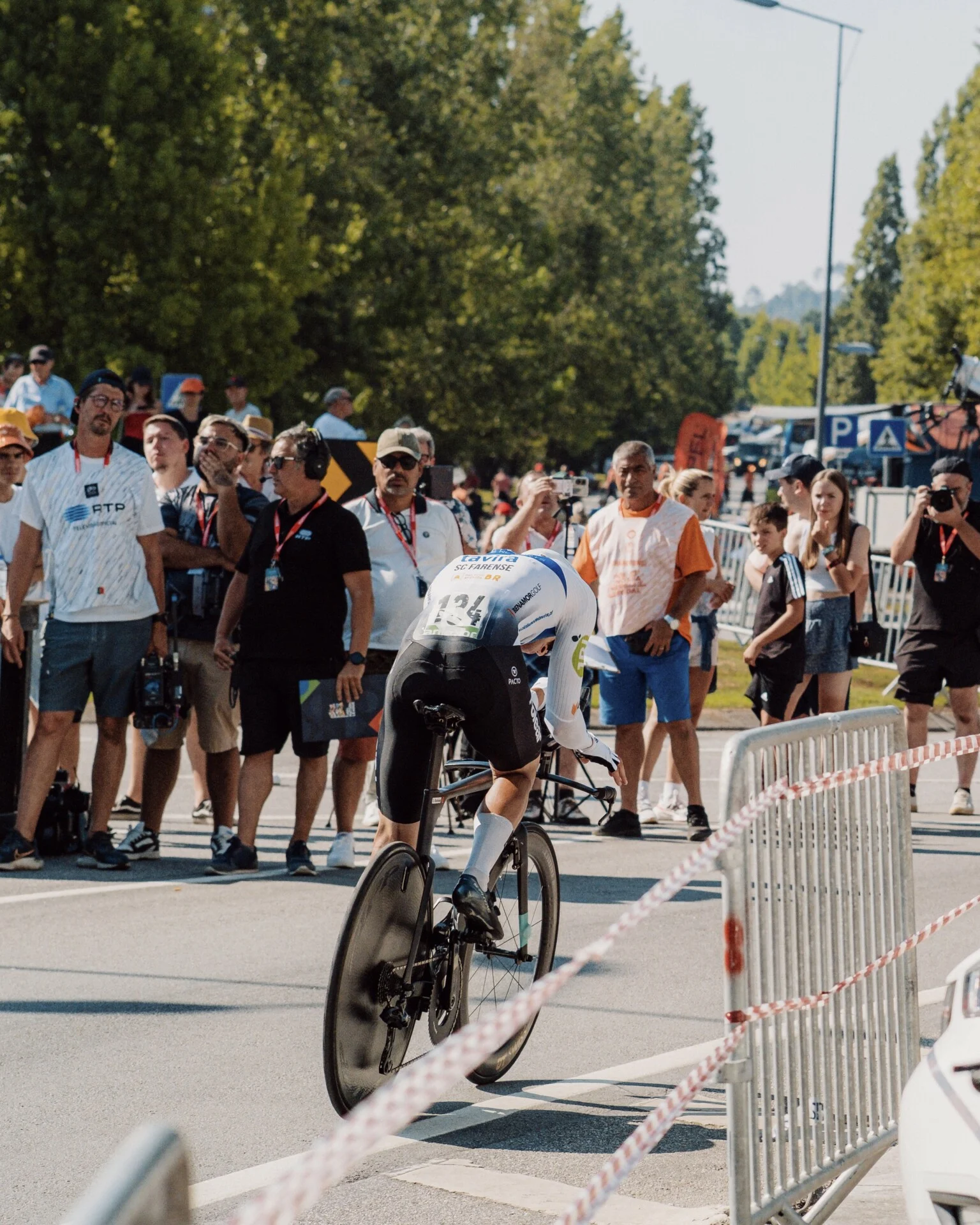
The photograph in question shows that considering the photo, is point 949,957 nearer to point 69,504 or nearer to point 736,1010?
point 736,1010

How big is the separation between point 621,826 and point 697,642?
1.72 m

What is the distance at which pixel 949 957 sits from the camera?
7.27m

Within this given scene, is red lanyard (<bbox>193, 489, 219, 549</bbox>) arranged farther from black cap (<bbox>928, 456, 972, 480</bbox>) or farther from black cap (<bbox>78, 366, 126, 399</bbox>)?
black cap (<bbox>928, 456, 972, 480</bbox>)

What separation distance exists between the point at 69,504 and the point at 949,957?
178 inches

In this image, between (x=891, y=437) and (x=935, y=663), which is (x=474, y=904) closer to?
(x=935, y=663)

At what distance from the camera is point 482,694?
525cm

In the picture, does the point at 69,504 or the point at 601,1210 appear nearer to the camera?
the point at 601,1210

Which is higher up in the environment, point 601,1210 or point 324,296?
point 324,296

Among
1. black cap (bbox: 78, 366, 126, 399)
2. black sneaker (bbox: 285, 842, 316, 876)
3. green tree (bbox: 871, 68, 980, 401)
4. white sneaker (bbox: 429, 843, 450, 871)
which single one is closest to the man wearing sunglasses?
black sneaker (bbox: 285, 842, 316, 876)

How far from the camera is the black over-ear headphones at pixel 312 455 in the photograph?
8305mm

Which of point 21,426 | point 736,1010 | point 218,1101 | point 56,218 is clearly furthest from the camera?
point 56,218

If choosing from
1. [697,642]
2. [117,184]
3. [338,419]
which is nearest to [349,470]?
[697,642]

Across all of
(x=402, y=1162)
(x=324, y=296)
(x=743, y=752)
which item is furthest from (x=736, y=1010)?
(x=324, y=296)

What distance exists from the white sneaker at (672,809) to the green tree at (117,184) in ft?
64.3
